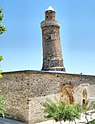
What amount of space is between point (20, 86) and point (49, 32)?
10.0m

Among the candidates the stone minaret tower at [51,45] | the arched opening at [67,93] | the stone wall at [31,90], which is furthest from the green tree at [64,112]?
the stone minaret tower at [51,45]

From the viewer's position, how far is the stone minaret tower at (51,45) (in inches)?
901

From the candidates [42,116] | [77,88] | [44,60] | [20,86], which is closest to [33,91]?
[20,86]

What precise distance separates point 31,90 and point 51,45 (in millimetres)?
9608

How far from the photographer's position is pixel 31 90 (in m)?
14.4

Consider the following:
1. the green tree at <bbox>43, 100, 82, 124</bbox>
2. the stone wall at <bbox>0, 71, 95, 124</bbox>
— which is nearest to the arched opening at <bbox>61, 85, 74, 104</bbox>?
the stone wall at <bbox>0, 71, 95, 124</bbox>

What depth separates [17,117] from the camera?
1474 cm

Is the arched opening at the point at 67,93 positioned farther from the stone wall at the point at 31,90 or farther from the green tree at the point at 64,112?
the green tree at the point at 64,112

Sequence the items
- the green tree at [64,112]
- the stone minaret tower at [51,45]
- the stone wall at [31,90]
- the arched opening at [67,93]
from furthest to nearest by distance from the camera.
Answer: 1. the stone minaret tower at [51,45]
2. the arched opening at [67,93]
3. the stone wall at [31,90]
4. the green tree at [64,112]

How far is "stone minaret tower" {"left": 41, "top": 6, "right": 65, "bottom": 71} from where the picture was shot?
22.9 meters

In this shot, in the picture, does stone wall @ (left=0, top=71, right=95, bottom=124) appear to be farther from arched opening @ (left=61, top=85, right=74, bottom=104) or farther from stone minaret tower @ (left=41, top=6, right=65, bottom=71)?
stone minaret tower @ (left=41, top=6, right=65, bottom=71)

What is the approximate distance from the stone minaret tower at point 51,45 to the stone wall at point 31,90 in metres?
5.15

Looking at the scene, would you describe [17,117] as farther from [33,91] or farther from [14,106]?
[33,91]

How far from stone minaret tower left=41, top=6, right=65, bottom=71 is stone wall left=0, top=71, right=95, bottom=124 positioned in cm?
515
